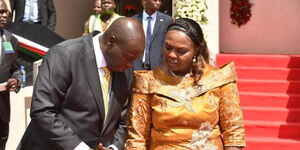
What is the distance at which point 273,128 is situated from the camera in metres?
6.01

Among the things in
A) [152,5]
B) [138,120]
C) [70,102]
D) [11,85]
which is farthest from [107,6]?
[70,102]

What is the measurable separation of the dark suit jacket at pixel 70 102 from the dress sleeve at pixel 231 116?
2.33 ft

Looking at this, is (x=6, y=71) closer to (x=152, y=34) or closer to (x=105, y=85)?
(x=152, y=34)

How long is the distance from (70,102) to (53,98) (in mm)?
97

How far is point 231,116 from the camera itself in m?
2.94

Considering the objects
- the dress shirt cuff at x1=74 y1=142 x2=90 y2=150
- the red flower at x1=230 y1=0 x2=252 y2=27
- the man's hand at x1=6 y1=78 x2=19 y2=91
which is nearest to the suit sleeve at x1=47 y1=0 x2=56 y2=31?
the red flower at x1=230 y1=0 x2=252 y2=27

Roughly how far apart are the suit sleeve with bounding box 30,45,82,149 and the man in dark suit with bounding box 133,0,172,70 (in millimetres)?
2892

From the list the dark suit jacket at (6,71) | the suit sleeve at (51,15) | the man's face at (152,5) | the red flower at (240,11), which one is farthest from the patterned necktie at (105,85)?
the red flower at (240,11)

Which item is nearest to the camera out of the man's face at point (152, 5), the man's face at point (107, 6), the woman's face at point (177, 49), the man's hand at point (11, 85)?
the woman's face at point (177, 49)

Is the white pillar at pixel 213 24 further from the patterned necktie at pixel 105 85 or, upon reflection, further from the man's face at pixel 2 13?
the patterned necktie at pixel 105 85

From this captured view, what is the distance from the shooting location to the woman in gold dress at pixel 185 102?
9.36 feet

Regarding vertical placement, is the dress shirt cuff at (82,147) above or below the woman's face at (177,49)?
below

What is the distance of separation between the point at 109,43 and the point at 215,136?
0.97m

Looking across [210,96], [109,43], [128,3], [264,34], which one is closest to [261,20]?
[264,34]
